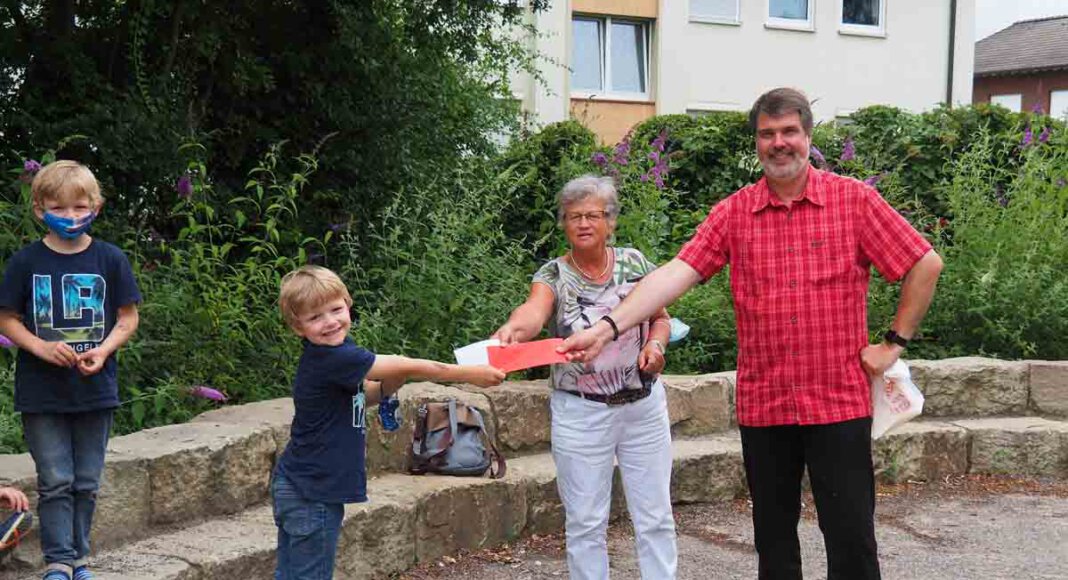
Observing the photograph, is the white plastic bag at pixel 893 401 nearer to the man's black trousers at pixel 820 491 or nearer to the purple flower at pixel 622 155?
the man's black trousers at pixel 820 491

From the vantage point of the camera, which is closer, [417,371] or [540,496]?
[417,371]

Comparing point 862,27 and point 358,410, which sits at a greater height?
point 862,27

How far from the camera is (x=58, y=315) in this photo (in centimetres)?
404

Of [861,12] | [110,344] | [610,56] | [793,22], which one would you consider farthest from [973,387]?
[861,12]

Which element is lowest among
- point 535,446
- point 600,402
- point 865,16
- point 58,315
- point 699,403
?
point 535,446

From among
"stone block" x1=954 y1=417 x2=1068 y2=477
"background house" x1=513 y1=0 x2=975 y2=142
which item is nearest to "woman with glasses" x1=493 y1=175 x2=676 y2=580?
"stone block" x1=954 y1=417 x2=1068 y2=477

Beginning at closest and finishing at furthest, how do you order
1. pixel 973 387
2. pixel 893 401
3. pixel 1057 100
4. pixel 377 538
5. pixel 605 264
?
pixel 893 401 → pixel 605 264 → pixel 377 538 → pixel 973 387 → pixel 1057 100

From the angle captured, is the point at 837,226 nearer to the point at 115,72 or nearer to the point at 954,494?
the point at 954,494

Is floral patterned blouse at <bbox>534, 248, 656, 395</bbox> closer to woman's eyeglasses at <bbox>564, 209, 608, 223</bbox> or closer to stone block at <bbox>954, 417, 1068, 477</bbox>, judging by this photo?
woman's eyeglasses at <bbox>564, 209, 608, 223</bbox>

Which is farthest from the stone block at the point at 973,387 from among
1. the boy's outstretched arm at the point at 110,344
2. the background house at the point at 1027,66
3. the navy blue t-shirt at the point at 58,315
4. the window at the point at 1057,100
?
the window at the point at 1057,100

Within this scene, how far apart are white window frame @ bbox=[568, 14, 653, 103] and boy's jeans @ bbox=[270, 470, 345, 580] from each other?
20.9 meters

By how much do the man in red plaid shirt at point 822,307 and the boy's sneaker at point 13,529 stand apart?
7.92 ft

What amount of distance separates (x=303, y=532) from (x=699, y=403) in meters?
3.78

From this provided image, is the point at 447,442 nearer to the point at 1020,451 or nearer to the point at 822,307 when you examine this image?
the point at 822,307
